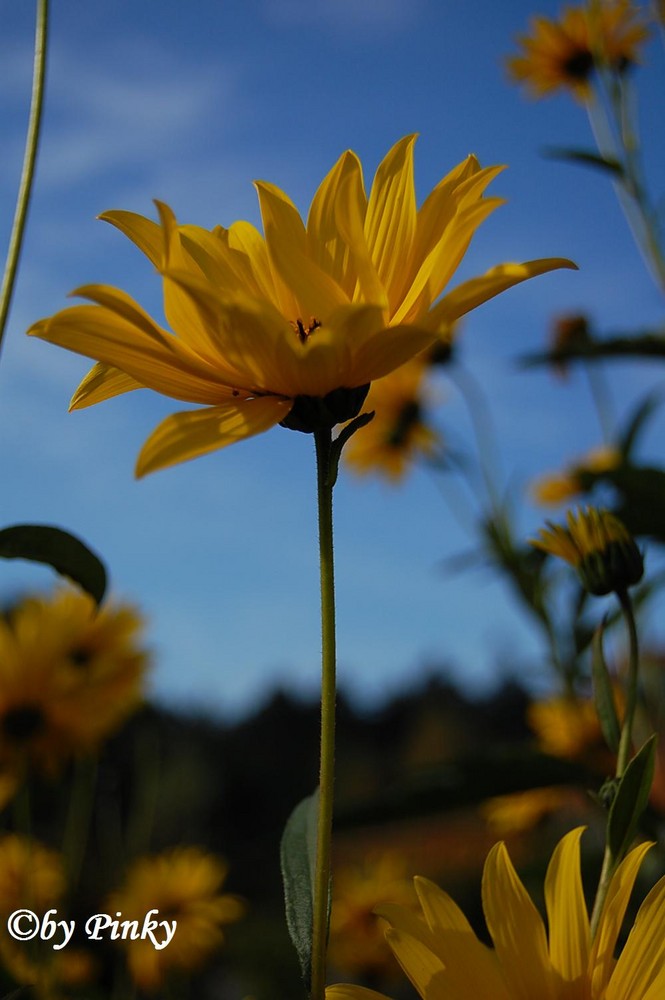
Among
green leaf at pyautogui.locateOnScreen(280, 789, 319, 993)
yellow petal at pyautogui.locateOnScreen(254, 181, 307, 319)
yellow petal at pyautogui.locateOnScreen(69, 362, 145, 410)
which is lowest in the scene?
green leaf at pyautogui.locateOnScreen(280, 789, 319, 993)

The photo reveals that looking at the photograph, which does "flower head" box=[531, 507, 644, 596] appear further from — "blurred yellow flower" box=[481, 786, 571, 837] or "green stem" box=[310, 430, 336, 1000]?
"blurred yellow flower" box=[481, 786, 571, 837]

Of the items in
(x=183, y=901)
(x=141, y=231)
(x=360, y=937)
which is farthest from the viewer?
(x=183, y=901)

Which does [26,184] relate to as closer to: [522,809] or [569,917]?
[569,917]

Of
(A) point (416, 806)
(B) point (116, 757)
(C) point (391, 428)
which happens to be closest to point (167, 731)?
(B) point (116, 757)

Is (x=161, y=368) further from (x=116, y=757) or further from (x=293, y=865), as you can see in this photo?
(x=116, y=757)

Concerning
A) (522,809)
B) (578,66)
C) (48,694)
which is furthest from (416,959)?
(578,66)

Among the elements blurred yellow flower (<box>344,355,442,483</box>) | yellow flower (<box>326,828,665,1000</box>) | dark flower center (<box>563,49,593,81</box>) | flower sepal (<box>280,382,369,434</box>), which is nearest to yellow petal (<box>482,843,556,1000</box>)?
yellow flower (<box>326,828,665,1000</box>)

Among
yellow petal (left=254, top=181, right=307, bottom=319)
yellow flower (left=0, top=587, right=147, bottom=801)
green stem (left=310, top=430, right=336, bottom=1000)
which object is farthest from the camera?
yellow flower (left=0, top=587, right=147, bottom=801)

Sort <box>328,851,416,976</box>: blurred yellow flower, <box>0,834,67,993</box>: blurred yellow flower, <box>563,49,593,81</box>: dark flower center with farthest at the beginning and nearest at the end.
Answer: <box>563,49,593,81</box>: dark flower center
<box>328,851,416,976</box>: blurred yellow flower
<box>0,834,67,993</box>: blurred yellow flower
